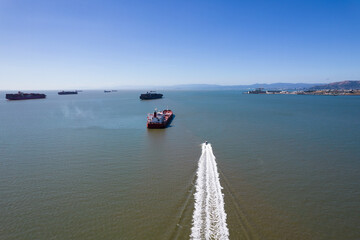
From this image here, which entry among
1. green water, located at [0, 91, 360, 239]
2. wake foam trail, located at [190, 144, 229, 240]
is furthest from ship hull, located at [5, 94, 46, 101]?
wake foam trail, located at [190, 144, 229, 240]

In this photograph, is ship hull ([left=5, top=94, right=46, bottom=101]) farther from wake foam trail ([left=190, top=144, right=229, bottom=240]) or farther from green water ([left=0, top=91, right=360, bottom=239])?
wake foam trail ([left=190, top=144, right=229, bottom=240])

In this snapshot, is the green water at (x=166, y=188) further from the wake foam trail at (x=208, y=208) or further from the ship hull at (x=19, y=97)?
the ship hull at (x=19, y=97)

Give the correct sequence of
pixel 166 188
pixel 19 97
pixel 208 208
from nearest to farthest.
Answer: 1. pixel 208 208
2. pixel 166 188
3. pixel 19 97

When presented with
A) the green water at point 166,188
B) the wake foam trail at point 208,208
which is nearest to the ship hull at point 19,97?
the green water at point 166,188

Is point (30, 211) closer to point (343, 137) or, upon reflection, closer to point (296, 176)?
point (296, 176)

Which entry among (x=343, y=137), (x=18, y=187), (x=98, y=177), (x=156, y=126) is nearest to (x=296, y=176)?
(x=98, y=177)

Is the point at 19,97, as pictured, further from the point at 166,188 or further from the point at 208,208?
the point at 208,208

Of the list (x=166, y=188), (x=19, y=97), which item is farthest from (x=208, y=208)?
(x=19, y=97)

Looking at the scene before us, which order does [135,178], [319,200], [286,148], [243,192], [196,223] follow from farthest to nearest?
[286,148]
[135,178]
[243,192]
[319,200]
[196,223]
